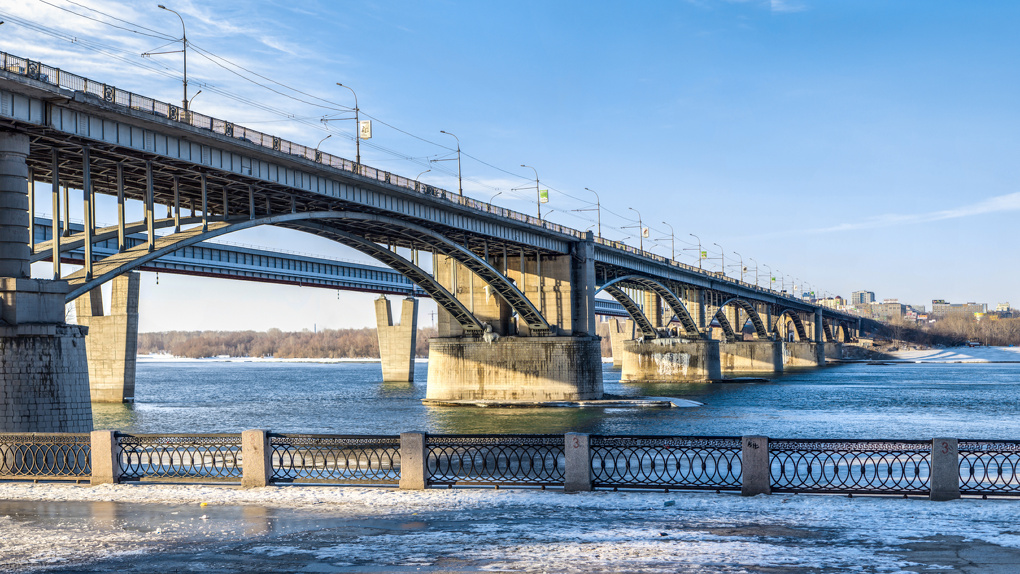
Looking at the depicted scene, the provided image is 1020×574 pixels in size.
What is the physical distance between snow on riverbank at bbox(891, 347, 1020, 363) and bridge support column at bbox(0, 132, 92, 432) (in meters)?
160

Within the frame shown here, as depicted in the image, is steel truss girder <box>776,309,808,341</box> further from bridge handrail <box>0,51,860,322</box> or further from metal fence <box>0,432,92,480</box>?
metal fence <box>0,432,92,480</box>

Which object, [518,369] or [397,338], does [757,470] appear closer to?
[518,369]

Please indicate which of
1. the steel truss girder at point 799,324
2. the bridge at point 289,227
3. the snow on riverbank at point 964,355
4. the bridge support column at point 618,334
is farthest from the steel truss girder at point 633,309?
the snow on riverbank at point 964,355

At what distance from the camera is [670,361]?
90250 millimetres

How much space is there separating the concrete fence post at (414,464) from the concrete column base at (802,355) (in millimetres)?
130761

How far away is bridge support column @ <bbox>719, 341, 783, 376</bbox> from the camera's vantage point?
376 feet

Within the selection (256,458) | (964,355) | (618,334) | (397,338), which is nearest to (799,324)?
(618,334)

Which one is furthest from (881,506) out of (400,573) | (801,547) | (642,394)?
(642,394)

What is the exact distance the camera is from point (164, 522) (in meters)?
13.1

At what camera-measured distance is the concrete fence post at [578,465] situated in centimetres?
1512

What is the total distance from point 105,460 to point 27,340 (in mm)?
9204

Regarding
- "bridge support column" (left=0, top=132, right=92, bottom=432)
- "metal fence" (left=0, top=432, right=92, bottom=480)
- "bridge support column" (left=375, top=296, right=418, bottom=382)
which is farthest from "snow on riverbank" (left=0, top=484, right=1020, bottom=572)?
"bridge support column" (left=375, top=296, right=418, bottom=382)

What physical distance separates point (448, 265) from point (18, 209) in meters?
38.0

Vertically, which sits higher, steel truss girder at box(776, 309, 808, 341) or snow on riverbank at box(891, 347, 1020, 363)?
steel truss girder at box(776, 309, 808, 341)
